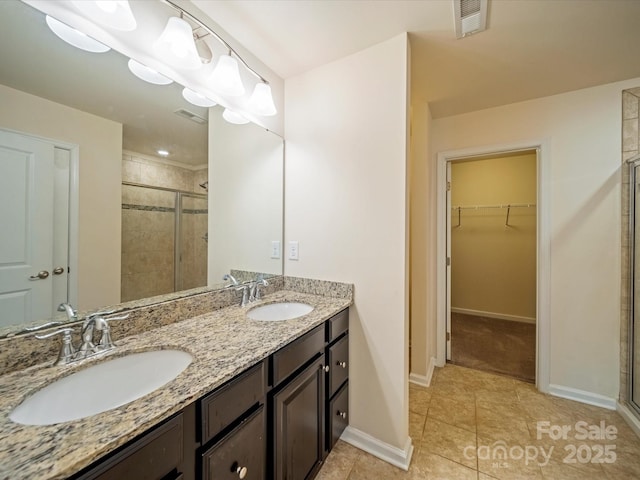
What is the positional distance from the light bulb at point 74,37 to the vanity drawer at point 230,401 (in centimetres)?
134

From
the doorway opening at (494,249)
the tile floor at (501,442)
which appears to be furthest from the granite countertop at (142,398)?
the doorway opening at (494,249)

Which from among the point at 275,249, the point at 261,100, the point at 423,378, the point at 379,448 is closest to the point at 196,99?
the point at 261,100

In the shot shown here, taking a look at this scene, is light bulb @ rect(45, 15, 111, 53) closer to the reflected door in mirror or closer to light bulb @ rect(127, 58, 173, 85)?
light bulb @ rect(127, 58, 173, 85)

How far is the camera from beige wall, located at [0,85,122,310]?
89 cm

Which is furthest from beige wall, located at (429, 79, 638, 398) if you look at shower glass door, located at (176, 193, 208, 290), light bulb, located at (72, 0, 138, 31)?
light bulb, located at (72, 0, 138, 31)

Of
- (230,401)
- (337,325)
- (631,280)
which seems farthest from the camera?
(631,280)

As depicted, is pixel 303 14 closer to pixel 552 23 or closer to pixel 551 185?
pixel 552 23

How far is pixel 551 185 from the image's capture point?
2021mm

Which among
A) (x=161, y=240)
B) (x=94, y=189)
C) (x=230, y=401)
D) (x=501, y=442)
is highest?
(x=94, y=189)

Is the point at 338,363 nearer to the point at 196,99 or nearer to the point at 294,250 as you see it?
the point at 294,250

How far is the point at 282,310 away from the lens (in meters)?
1.58

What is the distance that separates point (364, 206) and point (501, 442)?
1683 mm

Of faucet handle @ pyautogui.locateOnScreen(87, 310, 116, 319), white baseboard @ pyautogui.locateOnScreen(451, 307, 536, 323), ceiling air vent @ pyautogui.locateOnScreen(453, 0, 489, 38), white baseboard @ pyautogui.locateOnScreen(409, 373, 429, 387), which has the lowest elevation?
white baseboard @ pyautogui.locateOnScreen(409, 373, 429, 387)

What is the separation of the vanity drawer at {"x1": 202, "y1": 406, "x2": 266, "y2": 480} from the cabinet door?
0.08 m
